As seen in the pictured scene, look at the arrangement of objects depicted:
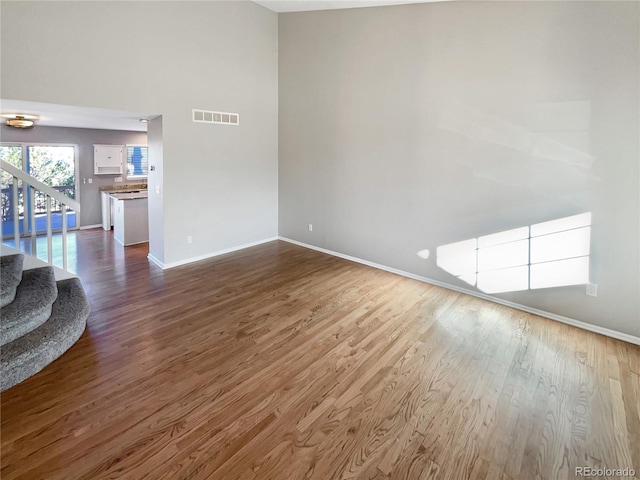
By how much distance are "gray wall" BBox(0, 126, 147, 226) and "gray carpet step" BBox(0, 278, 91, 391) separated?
5.57 m

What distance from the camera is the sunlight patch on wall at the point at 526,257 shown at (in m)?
3.45

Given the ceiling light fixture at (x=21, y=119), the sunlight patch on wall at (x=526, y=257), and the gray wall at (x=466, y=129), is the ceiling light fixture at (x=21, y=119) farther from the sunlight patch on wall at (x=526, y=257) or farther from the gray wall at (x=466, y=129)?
the sunlight patch on wall at (x=526, y=257)

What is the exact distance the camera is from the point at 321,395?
2.43 metres

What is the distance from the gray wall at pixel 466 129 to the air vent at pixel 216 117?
99 centimetres

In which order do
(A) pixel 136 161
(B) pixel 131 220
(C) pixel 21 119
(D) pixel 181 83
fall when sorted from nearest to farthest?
(D) pixel 181 83 < (C) pixel 21 119 < (B) pixel 131 220 < (A) pixel 136 161

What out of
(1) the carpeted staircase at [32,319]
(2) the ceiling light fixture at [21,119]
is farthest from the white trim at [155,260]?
(2) the ceiling light fixture at [21,119]

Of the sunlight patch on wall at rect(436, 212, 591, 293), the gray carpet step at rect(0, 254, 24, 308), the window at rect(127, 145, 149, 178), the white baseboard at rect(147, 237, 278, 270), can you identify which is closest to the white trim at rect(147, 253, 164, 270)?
the white baseboard at rect(147, 237, 278, 270)

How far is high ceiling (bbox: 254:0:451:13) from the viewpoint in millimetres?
4496

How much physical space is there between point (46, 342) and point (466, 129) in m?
4.70

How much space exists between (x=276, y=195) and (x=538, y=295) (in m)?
4.55

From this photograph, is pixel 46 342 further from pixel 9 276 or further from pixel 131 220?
pixel 131 220

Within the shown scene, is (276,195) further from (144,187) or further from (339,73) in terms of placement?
(144,187)

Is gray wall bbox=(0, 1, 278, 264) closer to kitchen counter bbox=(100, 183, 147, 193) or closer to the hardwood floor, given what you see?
the hardwood floor

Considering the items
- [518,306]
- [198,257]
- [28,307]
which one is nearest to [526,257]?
[518,306]
